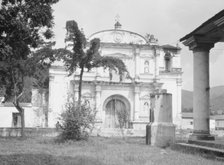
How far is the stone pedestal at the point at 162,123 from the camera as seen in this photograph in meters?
13.6

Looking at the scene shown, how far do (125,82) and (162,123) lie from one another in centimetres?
1939

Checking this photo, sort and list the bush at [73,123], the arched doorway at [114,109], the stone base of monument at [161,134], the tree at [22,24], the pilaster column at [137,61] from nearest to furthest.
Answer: the tree at [22,24] → the stone base of monument at [161,134] → the bush at [73,123] → the arched doorway at [114,109] → the pilaster column at [137,61]

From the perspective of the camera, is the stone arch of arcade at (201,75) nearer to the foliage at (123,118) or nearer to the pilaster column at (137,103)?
the foliage at (123,118)

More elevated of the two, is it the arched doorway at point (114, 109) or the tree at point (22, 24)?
the tree at point (22, 24)

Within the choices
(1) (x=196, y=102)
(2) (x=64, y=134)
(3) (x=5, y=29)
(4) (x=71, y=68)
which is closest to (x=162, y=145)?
(1) (x=196, y=102)

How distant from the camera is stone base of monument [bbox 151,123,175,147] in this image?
13.6 metres

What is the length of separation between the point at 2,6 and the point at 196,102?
6783 millimetres

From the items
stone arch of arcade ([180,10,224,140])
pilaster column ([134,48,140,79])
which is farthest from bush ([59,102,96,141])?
pilaster column ([134,48,140,79])

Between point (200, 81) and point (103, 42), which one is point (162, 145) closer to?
point (200, 81)

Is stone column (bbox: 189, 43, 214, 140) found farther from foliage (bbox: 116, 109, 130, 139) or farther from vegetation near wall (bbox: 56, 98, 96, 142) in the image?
foliage (bbox: 116, 109, 130, 139)

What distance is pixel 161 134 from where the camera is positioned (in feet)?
45.0

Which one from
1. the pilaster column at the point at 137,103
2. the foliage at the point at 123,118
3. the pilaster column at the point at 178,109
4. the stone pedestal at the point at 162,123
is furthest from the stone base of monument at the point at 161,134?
the pilaster column at the point at 178,109

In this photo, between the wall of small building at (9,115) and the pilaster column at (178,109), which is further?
the pilaster column at (178,109)

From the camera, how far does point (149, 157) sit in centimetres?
970
